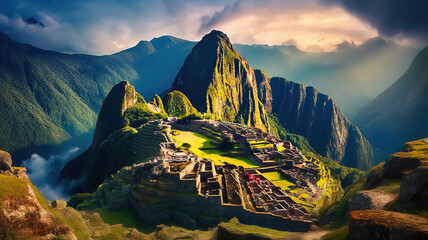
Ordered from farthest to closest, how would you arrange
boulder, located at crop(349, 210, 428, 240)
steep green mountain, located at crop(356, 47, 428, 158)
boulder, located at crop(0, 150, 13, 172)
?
steep green mountain, located at crop(356, 47, 428, 158), boulder, located at crop(0, 150, 13, 172), boulder, located at crop(349, 210, 428, 240)

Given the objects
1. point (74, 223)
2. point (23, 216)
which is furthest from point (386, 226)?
point (74, 223)

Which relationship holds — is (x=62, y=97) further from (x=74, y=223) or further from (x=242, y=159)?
(x=74, y=223)

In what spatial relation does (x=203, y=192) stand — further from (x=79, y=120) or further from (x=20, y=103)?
(x=79, y=120)

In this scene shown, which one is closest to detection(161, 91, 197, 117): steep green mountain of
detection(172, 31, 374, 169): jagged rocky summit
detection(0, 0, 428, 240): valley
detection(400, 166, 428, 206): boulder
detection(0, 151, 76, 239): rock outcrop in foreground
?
detection(0, 0, 428, 240): valley

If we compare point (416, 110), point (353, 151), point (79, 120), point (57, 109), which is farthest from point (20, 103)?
point (416, 110)

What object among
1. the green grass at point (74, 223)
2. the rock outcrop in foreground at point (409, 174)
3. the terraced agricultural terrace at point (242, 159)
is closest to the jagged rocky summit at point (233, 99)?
the terraced agricultural terrace at point (242, 159)

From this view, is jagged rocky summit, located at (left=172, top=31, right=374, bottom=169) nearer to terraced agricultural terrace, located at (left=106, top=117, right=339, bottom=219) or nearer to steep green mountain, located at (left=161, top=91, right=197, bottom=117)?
steep green mountain, located at (left=161, top=91, right=197, bottom=117)

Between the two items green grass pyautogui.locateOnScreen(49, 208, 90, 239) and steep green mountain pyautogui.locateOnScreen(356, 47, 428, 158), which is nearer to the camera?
green grass pyautogui.locateOnScreen(49, 208, 90, 239)
